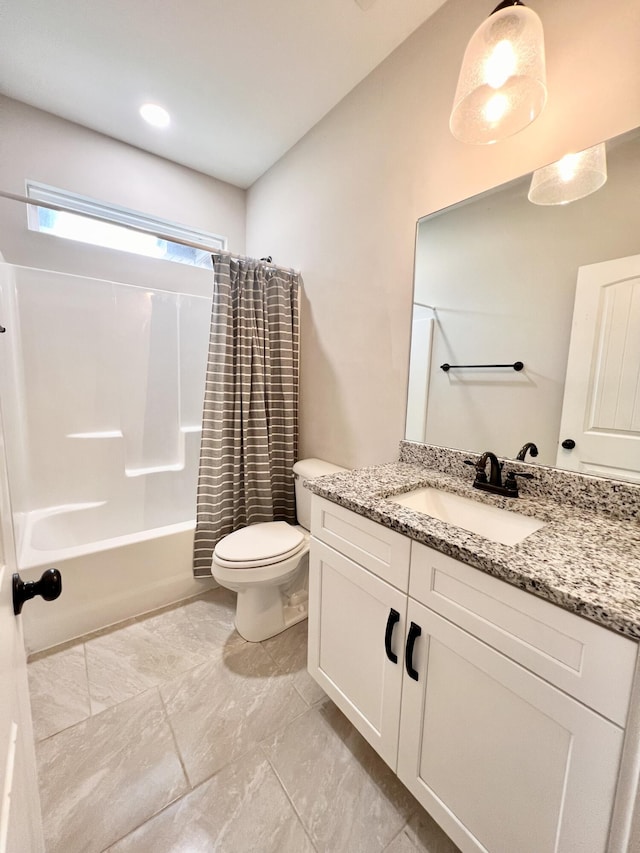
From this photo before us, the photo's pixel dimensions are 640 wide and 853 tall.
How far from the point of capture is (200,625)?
5.57 ft

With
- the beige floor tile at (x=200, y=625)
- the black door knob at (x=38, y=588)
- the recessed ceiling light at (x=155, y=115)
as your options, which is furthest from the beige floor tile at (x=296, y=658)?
the recessed ceiling light at (x=155, y=115)

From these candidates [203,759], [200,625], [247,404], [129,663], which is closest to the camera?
[203,759]

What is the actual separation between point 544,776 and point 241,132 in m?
2.80

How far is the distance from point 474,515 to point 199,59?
221 cm

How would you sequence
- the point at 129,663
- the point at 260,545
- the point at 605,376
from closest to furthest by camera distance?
the point at 605,376 < the point at 129,663 < the point at 260,545

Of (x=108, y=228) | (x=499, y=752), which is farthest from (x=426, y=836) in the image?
(x=108, y=228)

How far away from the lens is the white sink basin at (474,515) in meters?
0.98

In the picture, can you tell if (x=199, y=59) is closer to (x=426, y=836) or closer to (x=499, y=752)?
(x=499, y=752)

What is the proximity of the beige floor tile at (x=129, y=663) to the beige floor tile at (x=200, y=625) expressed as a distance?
0.03 meters

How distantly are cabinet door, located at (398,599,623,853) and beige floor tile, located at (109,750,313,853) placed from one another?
1.25 ft

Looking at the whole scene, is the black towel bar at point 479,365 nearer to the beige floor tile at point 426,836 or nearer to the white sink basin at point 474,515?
the white sink basin at point 474,515

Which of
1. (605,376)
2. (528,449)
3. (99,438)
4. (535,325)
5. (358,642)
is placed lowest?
(358,642)

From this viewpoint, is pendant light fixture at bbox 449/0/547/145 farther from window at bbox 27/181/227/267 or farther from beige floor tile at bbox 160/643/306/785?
beige floor tile at bbox 160/643/306/785

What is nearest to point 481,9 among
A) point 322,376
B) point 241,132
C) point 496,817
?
point 241,132
